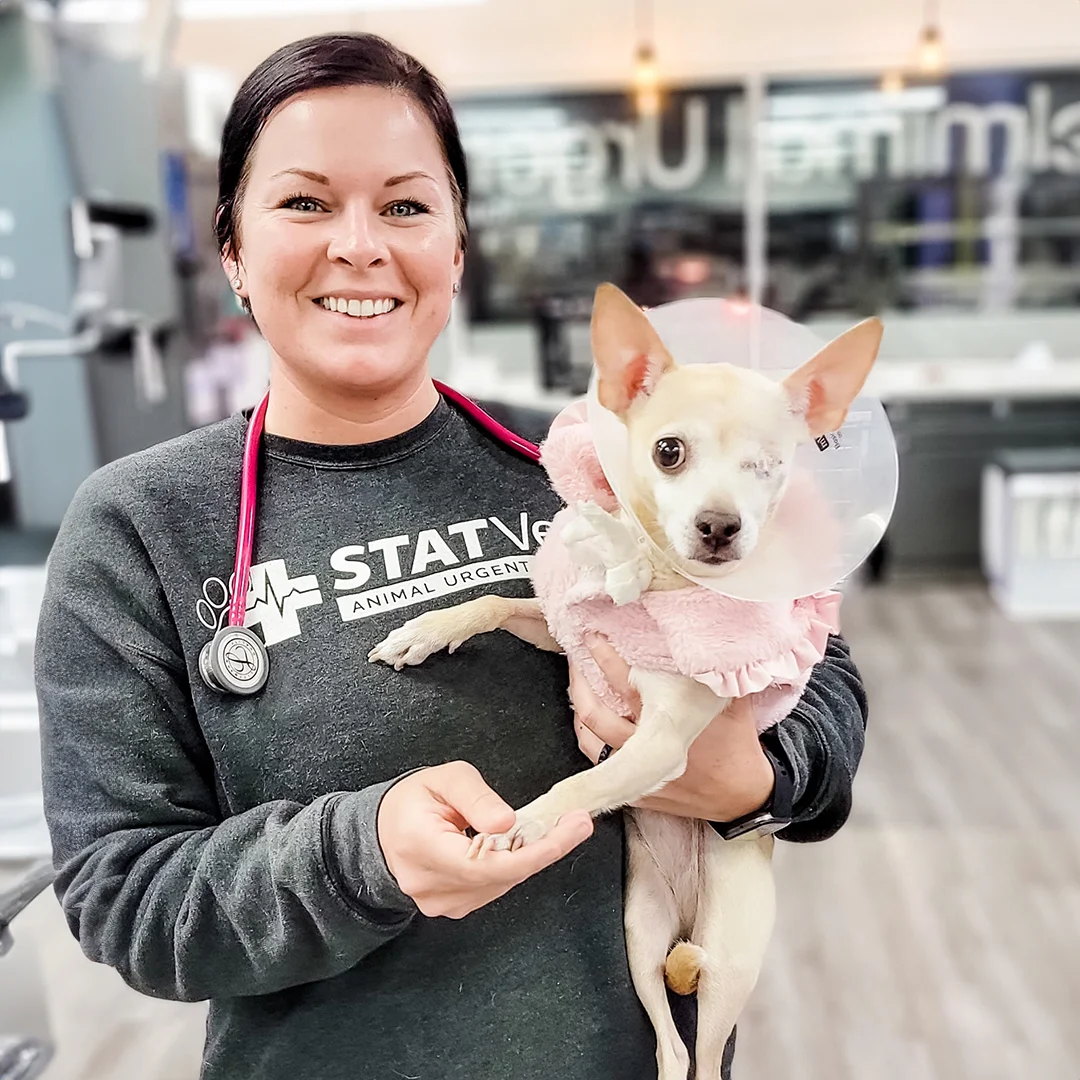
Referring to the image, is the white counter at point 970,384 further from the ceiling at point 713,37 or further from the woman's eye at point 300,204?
the woman's eye at point 300,204

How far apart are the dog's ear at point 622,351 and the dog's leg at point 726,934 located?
0.38m

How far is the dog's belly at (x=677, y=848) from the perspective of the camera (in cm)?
86

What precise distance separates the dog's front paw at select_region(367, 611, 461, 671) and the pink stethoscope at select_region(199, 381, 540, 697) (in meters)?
0.08

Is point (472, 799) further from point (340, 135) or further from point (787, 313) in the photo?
point (787, 313)

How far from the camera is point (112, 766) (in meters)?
0.75

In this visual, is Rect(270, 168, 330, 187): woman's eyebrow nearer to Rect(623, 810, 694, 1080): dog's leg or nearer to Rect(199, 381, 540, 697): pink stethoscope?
Rect(199, 381, 540, 697): pink stethoscope

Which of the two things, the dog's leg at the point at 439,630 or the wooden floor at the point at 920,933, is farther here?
the wooden floor at the point at 920,933

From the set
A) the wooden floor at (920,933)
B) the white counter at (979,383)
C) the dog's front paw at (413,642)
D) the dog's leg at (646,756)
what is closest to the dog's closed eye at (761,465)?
the dog's leg at (646,756)

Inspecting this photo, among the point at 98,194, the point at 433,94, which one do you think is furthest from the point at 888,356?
the point at 433,94

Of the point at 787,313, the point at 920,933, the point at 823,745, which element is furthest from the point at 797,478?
the point at 787,313

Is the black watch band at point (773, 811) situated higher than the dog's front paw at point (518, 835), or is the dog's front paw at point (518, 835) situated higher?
the dog's front paw at point (518, 835)

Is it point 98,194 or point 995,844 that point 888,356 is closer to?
point 995,844

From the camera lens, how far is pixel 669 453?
708 mm

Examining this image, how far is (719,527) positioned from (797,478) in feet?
0.29
